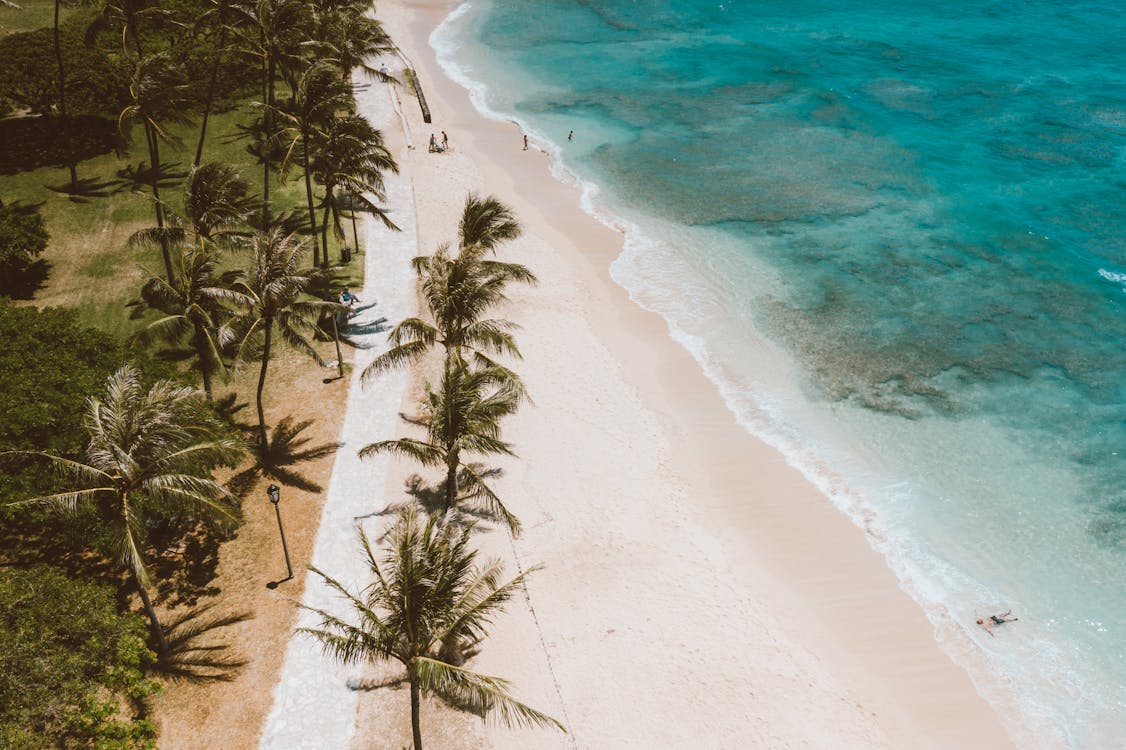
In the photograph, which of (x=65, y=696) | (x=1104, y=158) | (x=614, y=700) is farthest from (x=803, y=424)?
(x=1104, y=158)

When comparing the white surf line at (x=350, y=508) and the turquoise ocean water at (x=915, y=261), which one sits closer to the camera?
the white surf line at (x=350, y=508)

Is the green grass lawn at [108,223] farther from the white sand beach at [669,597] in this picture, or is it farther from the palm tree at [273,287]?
the white sand beach at [669,597]

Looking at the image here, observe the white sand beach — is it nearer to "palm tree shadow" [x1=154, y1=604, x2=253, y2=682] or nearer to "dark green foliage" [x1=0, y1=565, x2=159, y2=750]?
"palm tree shadow" [x1=154, y1=604, x2=253, y2=682]

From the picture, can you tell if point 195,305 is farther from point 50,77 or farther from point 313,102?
point 50,77

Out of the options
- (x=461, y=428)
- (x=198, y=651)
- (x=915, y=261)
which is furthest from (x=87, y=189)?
(x=915, y=261)

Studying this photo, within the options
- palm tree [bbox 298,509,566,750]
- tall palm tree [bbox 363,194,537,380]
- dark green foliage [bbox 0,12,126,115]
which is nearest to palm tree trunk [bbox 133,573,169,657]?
palm tree [bbox 298,509,566,750]

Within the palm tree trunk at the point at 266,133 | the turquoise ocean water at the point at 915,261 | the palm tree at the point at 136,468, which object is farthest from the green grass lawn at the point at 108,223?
the turquoise ocean water at the point at 915,261
